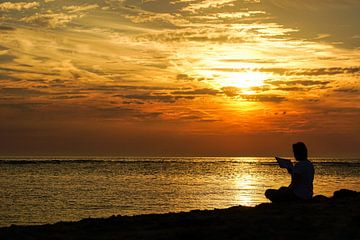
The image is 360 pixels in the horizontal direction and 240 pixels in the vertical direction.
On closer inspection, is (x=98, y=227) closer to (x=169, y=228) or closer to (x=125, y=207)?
(x=169, y=228)

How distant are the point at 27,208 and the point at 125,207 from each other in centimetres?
595

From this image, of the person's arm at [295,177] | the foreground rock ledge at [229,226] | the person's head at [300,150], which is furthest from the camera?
the person's arm at [295,177]

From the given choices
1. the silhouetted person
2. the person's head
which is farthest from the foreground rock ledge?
the person's head

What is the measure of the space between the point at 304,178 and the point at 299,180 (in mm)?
167

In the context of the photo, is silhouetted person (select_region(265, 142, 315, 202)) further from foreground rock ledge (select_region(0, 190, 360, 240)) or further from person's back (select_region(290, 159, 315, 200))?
foreground rock ledge (select_region(0, 190, 360, 240))

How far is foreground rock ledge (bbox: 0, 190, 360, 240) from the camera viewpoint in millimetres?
10086

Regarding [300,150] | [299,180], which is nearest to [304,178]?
[299,180]

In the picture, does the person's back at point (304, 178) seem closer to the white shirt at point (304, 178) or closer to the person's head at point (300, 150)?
the white shirt at point (304, 178)

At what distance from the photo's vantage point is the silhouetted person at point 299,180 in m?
14.6

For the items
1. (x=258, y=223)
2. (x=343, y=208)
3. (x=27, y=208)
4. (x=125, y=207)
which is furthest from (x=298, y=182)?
(x=27, y=208)

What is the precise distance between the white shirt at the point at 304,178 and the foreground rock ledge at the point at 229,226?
35.3 inches

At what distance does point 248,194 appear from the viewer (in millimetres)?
41812

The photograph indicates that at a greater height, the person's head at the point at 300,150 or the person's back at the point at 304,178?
the person's head at the point at 300,150

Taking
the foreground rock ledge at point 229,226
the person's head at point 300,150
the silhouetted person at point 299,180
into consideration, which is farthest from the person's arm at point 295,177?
the foreground rock ledge at point 229,226
